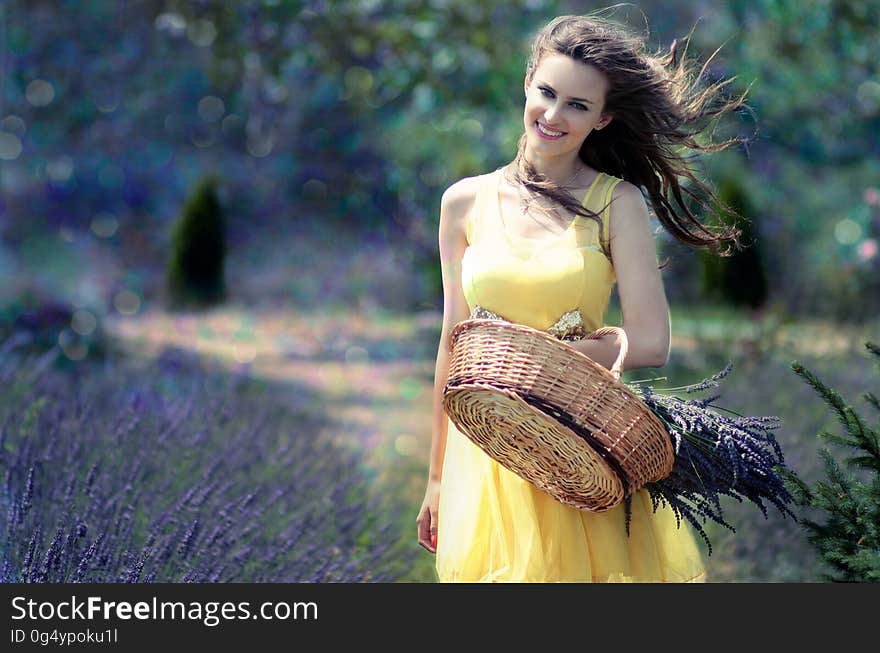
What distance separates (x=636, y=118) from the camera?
275 cm

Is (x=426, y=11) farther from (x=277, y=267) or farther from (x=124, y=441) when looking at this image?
(x=124, y=441)

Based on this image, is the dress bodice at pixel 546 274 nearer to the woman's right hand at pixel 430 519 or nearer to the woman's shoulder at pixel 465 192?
the woman's shoulder at pixel 465 192

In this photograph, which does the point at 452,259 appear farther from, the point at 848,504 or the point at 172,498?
the point at 172,498

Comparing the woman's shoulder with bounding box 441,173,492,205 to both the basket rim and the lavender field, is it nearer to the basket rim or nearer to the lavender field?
the basket rim

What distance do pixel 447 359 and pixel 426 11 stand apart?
7.25m

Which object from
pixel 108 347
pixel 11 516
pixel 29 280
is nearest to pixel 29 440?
pixel 11 516

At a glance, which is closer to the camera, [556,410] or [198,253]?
[556,410]

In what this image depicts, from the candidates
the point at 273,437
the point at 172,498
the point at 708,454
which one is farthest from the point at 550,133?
the point at 273,437

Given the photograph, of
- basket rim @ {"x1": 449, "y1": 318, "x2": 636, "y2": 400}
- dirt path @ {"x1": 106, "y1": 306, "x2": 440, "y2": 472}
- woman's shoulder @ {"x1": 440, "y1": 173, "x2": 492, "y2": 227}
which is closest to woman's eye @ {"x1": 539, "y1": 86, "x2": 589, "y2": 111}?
woman's shoulder @ {"x1": 440, "y1": 173, "x2": 492, "y2": 227}

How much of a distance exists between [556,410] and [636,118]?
90 centimetres

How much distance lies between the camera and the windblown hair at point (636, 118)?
8.52ft

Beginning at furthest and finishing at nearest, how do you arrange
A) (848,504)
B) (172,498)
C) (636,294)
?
1. (172,498)
2. (848,504)
3. (636,294)

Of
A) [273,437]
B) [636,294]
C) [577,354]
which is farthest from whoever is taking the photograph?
[273,437]

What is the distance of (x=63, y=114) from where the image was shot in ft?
30.6
